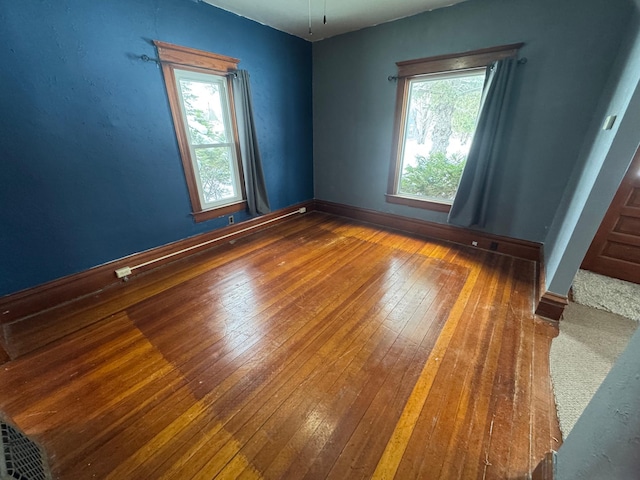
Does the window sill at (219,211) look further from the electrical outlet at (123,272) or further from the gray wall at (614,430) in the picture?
the gray wall at (614,430)

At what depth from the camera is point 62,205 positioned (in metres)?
2.03

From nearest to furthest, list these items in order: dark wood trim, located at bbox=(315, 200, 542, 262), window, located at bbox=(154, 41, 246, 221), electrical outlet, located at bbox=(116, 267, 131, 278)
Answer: electrical outlet, located at bbox=(116, 267, 131, 278) < window, located at bbox=(154, 41, 246, 221) < dark wood trim, located at bbox=(315, 200, 542, 262)

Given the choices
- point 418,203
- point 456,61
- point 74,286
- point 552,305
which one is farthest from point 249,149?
point 552,305

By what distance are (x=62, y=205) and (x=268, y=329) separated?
6.25ft

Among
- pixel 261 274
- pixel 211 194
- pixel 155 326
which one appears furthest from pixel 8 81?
pixel 261 274

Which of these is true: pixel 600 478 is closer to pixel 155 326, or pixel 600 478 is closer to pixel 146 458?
pixel 146 458

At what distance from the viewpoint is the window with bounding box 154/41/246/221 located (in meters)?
2.47

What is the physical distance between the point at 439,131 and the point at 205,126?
2715mm

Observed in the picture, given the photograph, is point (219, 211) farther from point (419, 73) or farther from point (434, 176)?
point (419, 73)

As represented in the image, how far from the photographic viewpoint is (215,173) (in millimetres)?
3047

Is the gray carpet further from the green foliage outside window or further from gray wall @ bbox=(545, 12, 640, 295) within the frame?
the green foliage outside window

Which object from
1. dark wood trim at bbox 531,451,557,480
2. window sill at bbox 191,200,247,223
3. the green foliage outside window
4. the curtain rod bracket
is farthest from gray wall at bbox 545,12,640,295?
the curtain rod bracket

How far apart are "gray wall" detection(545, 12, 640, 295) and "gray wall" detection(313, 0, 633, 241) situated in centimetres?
22

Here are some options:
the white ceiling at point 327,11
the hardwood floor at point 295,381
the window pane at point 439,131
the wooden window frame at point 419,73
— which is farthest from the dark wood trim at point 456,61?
the hardwood floor at point 295,381
